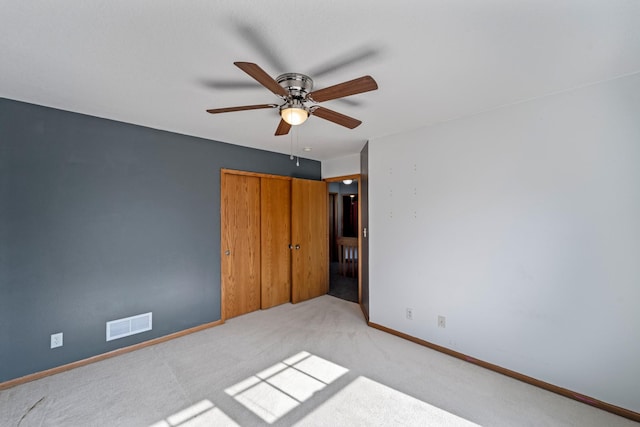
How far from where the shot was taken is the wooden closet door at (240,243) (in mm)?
3705

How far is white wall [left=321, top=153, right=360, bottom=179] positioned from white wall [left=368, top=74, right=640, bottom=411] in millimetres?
1248

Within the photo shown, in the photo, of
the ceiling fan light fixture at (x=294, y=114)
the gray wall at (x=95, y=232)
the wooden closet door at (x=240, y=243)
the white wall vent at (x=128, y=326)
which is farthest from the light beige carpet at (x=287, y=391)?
the ceiling fan light fixture at (x=294, y=114)

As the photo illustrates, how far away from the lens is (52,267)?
97.5 inches

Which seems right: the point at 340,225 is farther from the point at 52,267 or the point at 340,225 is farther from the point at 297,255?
the point at 52,267

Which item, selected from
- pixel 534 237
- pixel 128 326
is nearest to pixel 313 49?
pixel 534 237

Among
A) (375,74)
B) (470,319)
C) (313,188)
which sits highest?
(375,74)

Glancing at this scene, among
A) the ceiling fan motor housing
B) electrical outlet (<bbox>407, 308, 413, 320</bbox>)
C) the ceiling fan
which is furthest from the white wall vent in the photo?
electrical outlet (<bbox>407, 308, 413, 320</bbox>)

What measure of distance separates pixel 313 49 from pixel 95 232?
2753mm

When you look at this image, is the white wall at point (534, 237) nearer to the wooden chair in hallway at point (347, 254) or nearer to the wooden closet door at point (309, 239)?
the wooden closet door at point (309, 239)

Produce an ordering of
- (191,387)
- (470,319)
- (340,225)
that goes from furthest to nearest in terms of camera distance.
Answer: (340,225) < (470,319) < (191,387)

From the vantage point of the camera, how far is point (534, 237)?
90.4 inches

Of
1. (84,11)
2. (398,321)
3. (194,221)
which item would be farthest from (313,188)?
(84,11)

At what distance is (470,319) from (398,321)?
83cm

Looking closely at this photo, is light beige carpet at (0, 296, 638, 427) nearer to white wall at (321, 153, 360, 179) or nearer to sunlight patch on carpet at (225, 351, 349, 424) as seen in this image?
sunlight patch on carpet at (225, 351, 349, 424)
